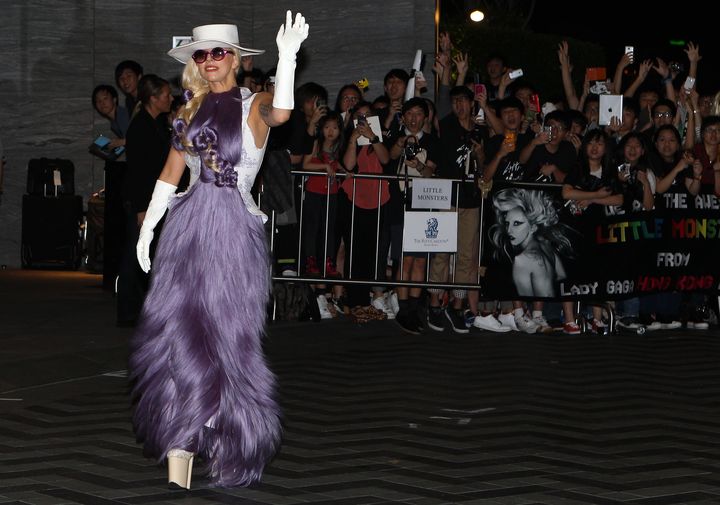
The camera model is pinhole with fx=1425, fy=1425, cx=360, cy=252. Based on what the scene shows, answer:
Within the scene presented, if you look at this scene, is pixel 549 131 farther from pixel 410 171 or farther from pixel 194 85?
pixel 194 85

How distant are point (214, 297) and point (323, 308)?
6.96 meters

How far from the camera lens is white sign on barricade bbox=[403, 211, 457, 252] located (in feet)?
44.0

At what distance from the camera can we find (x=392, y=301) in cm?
1431

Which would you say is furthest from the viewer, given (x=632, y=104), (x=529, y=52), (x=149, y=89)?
(x=529, y=52)

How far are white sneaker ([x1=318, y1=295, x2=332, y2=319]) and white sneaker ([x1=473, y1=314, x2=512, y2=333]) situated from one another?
4.67ft

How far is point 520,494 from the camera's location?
22.6 ft

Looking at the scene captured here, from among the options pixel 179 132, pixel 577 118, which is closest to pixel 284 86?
pixel 179 132

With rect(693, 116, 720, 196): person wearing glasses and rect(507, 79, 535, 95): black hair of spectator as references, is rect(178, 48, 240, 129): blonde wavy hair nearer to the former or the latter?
rect(693, 116, 720, 196): person wearing glasses

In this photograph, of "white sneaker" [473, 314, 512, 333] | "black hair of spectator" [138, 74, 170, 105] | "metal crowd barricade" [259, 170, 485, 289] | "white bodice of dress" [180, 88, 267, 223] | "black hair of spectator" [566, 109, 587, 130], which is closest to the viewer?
"white bodice of dress" [180, 88, 267, 223]

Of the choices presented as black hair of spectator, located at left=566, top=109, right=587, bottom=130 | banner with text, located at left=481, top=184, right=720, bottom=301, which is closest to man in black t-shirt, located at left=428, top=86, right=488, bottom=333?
banner with text, located at left=481, top=184, right=720, bottom=301

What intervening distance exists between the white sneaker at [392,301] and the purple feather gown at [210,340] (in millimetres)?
7185

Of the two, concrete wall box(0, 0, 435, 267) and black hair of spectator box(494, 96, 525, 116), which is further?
concrete wall box(0, 0, 435, 267)

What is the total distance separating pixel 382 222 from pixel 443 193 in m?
0.69

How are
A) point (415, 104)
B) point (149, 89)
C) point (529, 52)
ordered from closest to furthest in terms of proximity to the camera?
point (149, 89)
point (415, 104)
point (529, 52)
